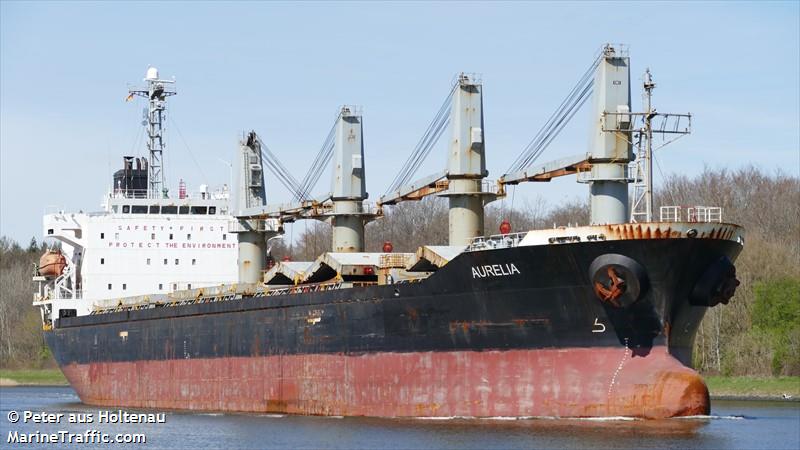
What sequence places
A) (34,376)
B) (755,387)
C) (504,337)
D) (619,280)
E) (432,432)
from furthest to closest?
1. (34,376)
2. (755,387)
3. (504,337)
4. (432,432)
5. (619,280)

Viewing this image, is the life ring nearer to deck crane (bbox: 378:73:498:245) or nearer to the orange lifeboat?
deck crane (bbox: 378:73:498:245)

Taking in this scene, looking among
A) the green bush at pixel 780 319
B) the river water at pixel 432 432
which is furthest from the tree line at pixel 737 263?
the river water at pixel 432 432

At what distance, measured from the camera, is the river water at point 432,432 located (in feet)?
83.1

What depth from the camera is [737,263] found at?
167ft

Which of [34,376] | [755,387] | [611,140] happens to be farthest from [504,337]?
[34,376]

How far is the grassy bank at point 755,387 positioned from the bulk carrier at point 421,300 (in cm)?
1292

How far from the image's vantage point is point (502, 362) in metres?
29.1

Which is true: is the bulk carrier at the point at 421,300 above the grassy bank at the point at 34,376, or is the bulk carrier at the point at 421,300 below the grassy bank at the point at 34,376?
above

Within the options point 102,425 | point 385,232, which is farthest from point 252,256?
point 385,232

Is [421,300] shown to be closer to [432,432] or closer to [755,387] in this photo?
[432,432]

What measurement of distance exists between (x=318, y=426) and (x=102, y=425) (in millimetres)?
6834

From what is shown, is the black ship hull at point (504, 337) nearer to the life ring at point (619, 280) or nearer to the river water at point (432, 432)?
the life ring at point (619, 280)

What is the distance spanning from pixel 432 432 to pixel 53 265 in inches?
940

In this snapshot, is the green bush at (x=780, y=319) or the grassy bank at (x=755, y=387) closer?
the grassy bank at (x=755, y=387)
